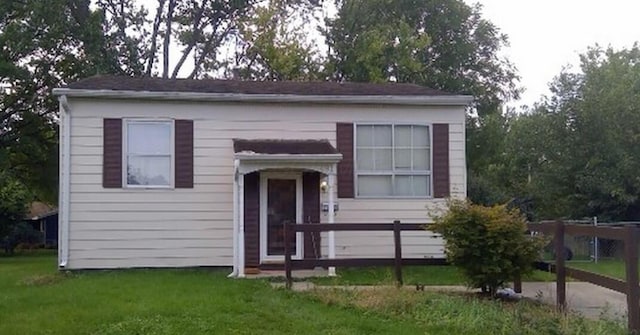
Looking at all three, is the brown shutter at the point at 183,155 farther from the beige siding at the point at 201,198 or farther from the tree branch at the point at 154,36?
the tree branch at the point at 154,36

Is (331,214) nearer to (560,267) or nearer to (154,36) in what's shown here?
(560,267)

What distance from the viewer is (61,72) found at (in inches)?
1083

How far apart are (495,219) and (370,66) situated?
2033 centimetres

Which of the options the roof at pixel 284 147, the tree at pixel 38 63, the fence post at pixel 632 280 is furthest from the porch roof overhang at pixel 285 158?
the tree at pixel 38 63

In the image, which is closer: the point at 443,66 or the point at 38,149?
the point at 38,149

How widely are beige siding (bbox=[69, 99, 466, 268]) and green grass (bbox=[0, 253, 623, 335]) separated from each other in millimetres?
3318

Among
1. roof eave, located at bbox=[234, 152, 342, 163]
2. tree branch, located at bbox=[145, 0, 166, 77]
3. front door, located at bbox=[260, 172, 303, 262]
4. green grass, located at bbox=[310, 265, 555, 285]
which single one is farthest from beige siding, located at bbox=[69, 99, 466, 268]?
tree branch, located at bbox=[145, 0, 166, 77]

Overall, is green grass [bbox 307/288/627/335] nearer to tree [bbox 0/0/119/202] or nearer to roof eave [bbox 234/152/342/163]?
roof eave [bbox 234/152/342/163]

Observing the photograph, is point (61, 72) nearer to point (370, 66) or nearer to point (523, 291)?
point (370, 66)

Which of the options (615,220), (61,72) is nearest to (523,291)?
(615,220)

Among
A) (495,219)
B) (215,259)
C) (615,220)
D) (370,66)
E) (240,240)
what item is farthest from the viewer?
(370,66)

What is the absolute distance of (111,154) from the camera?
14297 mm

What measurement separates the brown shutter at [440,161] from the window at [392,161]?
0.40 feet

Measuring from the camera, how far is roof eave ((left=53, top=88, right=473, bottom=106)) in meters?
14.2
